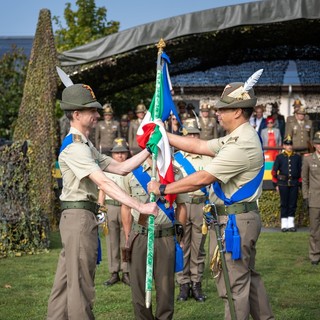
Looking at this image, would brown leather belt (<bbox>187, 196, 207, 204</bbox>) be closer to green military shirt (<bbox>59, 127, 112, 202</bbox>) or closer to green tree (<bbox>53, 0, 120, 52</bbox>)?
green military shirt (<bbox>59, 127, 112, 202</bbox>)

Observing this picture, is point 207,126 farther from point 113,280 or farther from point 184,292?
point 184,292

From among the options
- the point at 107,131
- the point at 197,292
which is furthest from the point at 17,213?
the point at 107,131

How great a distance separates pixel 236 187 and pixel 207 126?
12.9 meters

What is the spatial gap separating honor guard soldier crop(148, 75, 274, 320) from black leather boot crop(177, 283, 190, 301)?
3.18 meters

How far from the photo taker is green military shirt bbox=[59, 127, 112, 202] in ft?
22.4

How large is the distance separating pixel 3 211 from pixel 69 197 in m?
7.49

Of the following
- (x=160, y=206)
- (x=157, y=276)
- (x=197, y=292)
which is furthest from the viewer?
(x=197, y=292)

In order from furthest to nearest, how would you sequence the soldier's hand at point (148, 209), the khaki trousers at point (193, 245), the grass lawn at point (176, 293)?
the khaki trousers at point (193, 245) → the grass lawn at point (176, 293) → the soldier's hand at point (148, 209)

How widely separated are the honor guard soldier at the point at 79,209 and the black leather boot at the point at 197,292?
3455mm

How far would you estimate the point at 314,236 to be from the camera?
13.5 meters

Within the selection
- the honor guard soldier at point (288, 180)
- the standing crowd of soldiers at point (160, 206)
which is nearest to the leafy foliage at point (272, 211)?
the honor guard soldier at point (288, 180)

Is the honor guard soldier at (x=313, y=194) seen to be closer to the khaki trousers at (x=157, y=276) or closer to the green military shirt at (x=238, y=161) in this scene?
the khaki trousers at (x=157, y=276)

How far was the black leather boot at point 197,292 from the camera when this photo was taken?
10344 millimetres

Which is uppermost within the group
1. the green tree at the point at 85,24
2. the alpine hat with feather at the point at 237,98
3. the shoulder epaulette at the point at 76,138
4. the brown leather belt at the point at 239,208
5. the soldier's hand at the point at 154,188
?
the green tree at the point at 85,24
